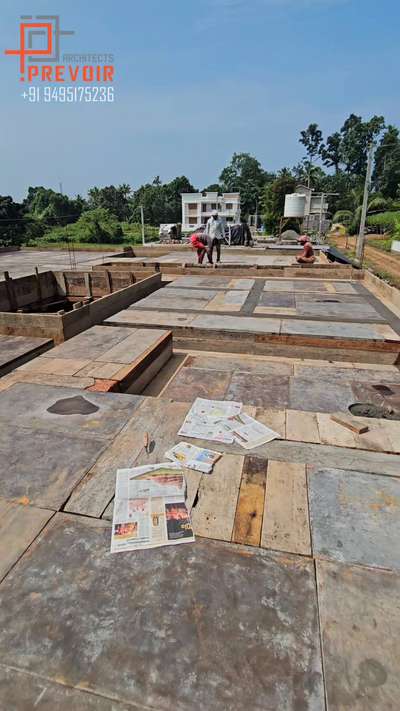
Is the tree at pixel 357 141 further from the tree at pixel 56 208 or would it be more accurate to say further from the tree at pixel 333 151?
the tree at pixel 56 208

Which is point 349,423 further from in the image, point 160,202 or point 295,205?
point 160,202

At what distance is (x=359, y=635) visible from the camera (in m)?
2.27

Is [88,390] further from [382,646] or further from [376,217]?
[376,217]

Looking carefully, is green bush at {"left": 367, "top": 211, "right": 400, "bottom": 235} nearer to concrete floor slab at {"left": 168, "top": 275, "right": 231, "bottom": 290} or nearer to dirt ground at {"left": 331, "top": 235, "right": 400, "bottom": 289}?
dirt ground at {"left": 331, "top": 235, "right": 400, "bottom": 289}

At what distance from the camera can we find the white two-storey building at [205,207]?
2313 inches

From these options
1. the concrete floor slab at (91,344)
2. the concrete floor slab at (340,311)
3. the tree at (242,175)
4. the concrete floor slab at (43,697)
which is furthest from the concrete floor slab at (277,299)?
the tree at (242,175)

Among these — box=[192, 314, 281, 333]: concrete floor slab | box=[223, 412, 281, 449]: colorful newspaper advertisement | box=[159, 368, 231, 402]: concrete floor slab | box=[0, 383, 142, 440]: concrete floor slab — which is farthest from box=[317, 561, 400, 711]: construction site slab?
box=[192, 314, 281, 333]: concrete floor slab

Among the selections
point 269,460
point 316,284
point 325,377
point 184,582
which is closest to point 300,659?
point 184,582

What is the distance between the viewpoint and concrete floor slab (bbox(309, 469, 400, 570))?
2.81 metres

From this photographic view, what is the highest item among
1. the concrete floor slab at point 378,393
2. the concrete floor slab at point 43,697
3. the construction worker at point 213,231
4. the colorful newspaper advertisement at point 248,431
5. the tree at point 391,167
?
the tree at point 391,167

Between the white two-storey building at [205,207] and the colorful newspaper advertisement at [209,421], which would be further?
the white two-storey building at [205,207]

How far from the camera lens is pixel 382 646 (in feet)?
7.25

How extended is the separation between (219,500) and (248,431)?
4.05 feet

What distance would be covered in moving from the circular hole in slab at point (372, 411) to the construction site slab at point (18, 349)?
6278 millimetres
